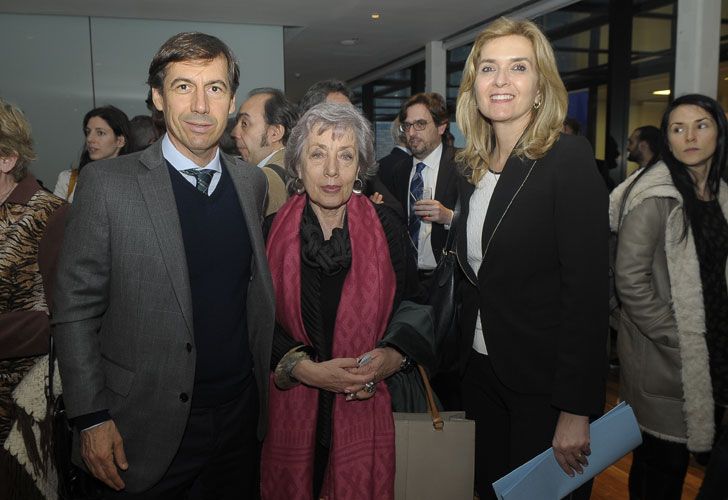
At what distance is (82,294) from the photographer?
1406 millimetres

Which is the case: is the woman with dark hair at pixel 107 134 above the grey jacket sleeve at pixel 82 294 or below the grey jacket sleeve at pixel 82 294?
above

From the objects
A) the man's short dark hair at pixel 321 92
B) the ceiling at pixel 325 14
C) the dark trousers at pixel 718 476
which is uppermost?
the ceiling at pixel 325 14

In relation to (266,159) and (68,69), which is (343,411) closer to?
(266,159)

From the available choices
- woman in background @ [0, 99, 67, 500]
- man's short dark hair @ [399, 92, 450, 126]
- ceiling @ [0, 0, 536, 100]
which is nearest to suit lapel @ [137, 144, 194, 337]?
woman in background @ [0, 99, 67, 500]

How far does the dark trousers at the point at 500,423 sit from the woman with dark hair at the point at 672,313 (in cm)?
74

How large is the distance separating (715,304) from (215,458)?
196cm

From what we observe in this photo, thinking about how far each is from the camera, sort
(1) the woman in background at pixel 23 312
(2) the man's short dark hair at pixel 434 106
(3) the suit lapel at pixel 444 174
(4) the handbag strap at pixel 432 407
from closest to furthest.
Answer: (1) the woman in background at pixel 23 312, (4) the handbag strap at pixel 432 407, (3) the suit lapel at pixel 444 174, (2) the man's short dark hair at pixel 434 106

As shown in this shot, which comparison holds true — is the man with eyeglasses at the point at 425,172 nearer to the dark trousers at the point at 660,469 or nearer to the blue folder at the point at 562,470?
the dark trousers at the point at 660,469

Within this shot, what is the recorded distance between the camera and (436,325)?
6.11 feet

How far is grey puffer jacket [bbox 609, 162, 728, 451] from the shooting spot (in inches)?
84.0

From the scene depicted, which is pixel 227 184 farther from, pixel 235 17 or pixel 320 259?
pixel 235 17

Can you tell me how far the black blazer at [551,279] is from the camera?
1478 mm

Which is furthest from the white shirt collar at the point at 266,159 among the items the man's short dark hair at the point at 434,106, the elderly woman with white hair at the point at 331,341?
the man's short dark hair at the point at 434,106

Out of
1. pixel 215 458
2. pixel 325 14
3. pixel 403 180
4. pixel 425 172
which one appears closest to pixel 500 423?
pixel 215 458
